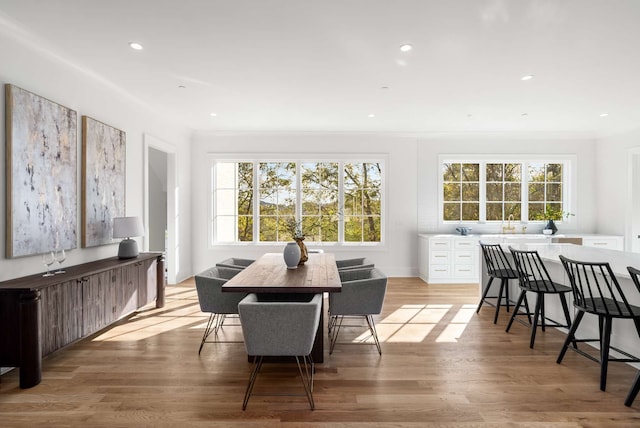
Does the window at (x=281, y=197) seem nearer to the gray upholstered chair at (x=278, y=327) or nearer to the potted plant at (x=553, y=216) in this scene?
the potted plant at (x=553, y=216)

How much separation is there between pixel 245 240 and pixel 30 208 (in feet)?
13.9

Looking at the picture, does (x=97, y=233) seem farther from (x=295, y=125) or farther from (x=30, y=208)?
(x=295, y=125)

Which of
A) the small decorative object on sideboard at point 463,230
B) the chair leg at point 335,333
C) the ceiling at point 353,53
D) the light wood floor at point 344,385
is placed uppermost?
the ceiling at point 353,53

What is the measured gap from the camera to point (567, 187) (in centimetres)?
743

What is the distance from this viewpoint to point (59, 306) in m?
3.15

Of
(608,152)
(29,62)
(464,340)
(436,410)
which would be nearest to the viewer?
(436,410)

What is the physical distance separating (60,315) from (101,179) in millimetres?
1763

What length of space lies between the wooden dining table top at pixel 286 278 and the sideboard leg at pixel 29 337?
4.63ft

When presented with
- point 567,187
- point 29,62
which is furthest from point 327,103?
point 567,187

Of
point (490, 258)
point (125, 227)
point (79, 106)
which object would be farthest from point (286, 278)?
point (79, 106)

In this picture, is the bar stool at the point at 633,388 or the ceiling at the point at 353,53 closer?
the bar stool at the point at 633,388

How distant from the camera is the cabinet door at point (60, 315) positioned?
3.00 m

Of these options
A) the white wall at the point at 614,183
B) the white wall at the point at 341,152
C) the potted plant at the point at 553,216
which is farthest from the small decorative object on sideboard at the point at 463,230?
the white wall at the point at 614,183

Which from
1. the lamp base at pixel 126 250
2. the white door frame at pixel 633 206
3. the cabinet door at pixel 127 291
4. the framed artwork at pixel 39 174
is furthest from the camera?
the white door frame at pixel 633 206
